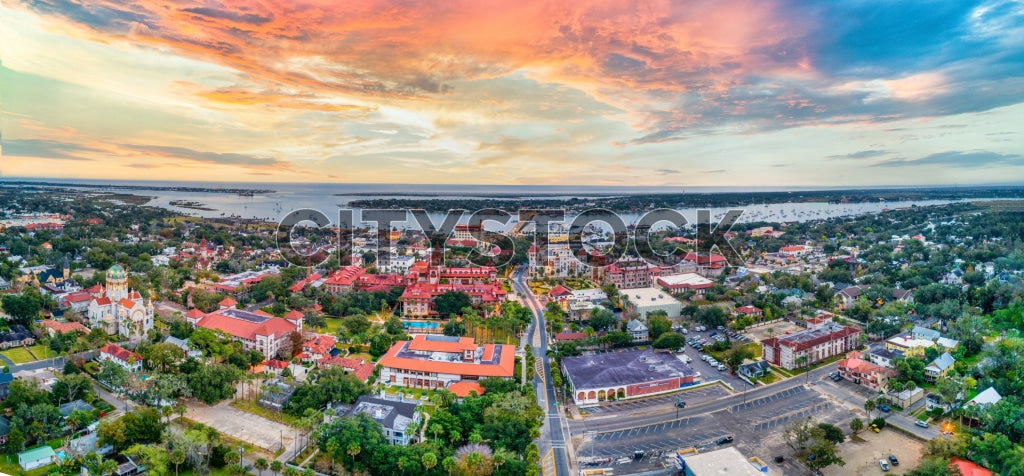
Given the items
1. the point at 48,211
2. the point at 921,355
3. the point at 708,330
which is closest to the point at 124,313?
the point at 708,330

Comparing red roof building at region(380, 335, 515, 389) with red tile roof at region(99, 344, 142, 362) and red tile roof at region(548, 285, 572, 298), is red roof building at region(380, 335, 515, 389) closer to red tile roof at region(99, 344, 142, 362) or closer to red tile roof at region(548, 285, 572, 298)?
red tile roof at region(99, 344, 142, 362)

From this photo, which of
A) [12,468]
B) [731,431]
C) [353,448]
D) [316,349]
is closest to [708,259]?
[731,431]

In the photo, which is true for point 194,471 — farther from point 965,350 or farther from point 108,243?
point 108,243

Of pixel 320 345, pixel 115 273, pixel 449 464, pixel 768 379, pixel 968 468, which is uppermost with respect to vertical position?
pixel 115 273

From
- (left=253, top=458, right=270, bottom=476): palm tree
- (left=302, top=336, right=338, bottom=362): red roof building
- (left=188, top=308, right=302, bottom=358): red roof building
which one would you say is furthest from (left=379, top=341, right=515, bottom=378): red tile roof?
(left=253, top=458, right=270, bottom=476): palm tree

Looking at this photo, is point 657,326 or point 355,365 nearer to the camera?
point 355,365

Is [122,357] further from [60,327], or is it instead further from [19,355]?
[60,327]
